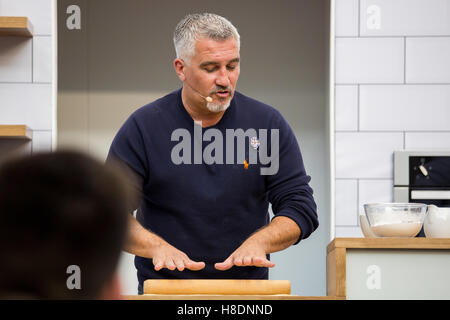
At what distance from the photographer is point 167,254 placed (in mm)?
1582

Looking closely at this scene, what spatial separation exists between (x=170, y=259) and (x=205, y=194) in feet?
0.91

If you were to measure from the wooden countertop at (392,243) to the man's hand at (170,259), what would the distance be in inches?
14.3

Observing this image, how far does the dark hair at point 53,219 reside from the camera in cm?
39

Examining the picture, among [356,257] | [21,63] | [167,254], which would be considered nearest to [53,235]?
[167,254]


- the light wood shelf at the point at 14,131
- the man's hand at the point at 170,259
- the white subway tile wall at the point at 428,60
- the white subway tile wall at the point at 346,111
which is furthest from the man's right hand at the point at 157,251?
the white subway tile wall at the point at 428,60

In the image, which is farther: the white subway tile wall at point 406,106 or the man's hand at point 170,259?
the white subway tile wall at point 406,106

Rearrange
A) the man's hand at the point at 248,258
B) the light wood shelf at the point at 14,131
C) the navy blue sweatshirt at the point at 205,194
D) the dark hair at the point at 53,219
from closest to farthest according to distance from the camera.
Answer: the dark hair at the point at 53,219 < the man's hand at the point at 248,258 < the navy blue sweatshirt at the point at 205,194 < the light wood shelf at the point at 14,131

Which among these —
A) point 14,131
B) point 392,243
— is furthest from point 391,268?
point 14,131

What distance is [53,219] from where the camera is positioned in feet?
1.30

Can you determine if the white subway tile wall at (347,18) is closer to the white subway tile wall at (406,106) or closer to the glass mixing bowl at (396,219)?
the white subway tile wall at (406,106)

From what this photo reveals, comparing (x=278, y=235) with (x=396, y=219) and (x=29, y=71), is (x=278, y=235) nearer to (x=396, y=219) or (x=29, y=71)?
(x=396, y=219)

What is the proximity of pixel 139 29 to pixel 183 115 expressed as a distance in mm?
1439

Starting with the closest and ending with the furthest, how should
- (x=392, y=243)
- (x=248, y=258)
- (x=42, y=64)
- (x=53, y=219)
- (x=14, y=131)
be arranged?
(x=53, y=219) → (x=248, y=258) → (x=392, y=243) → (x=14, y=131) → (x=42, y=64)

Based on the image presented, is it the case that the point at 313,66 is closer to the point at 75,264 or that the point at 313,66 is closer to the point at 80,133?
the point at 80,133
